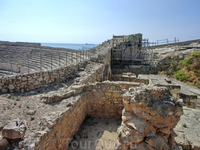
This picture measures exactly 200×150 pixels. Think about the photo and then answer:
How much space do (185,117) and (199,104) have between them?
346 cm

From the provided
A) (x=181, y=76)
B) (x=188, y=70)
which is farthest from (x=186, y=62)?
(x=181, y=76)

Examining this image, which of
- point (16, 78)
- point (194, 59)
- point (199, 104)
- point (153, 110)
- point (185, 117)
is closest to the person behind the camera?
point (153, 110)

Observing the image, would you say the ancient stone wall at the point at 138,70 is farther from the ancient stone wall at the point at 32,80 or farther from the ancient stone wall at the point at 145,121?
the ancient stone wall at the point at 145,121

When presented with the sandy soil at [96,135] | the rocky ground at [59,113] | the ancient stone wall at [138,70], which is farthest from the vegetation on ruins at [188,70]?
the sandy soil at [96,135]

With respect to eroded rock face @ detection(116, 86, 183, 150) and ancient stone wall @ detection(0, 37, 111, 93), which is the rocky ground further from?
eroded rock face @ detection(116, 86, 183, 150)

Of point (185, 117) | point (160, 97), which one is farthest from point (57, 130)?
point (185, 117)

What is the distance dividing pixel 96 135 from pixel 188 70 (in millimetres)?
11953

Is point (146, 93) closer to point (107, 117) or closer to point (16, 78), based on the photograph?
point (107, 117)

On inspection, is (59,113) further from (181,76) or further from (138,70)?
(181,76)

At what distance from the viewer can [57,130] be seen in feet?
14.2

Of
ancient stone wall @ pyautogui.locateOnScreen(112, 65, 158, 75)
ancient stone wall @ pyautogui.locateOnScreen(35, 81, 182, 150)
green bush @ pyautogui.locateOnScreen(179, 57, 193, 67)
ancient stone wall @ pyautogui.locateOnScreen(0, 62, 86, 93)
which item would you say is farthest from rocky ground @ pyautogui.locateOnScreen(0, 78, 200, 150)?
green bush @ pyautogui.locateOnScreen(179, 57, 193, 67)

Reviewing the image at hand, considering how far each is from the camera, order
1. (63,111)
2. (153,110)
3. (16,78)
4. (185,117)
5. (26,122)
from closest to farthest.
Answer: (153,110) → (26,122) → (63,111) → (185,117) → (16,78)

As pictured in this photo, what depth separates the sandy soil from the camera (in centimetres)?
524

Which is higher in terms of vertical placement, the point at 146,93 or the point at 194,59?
the point at 194,59
